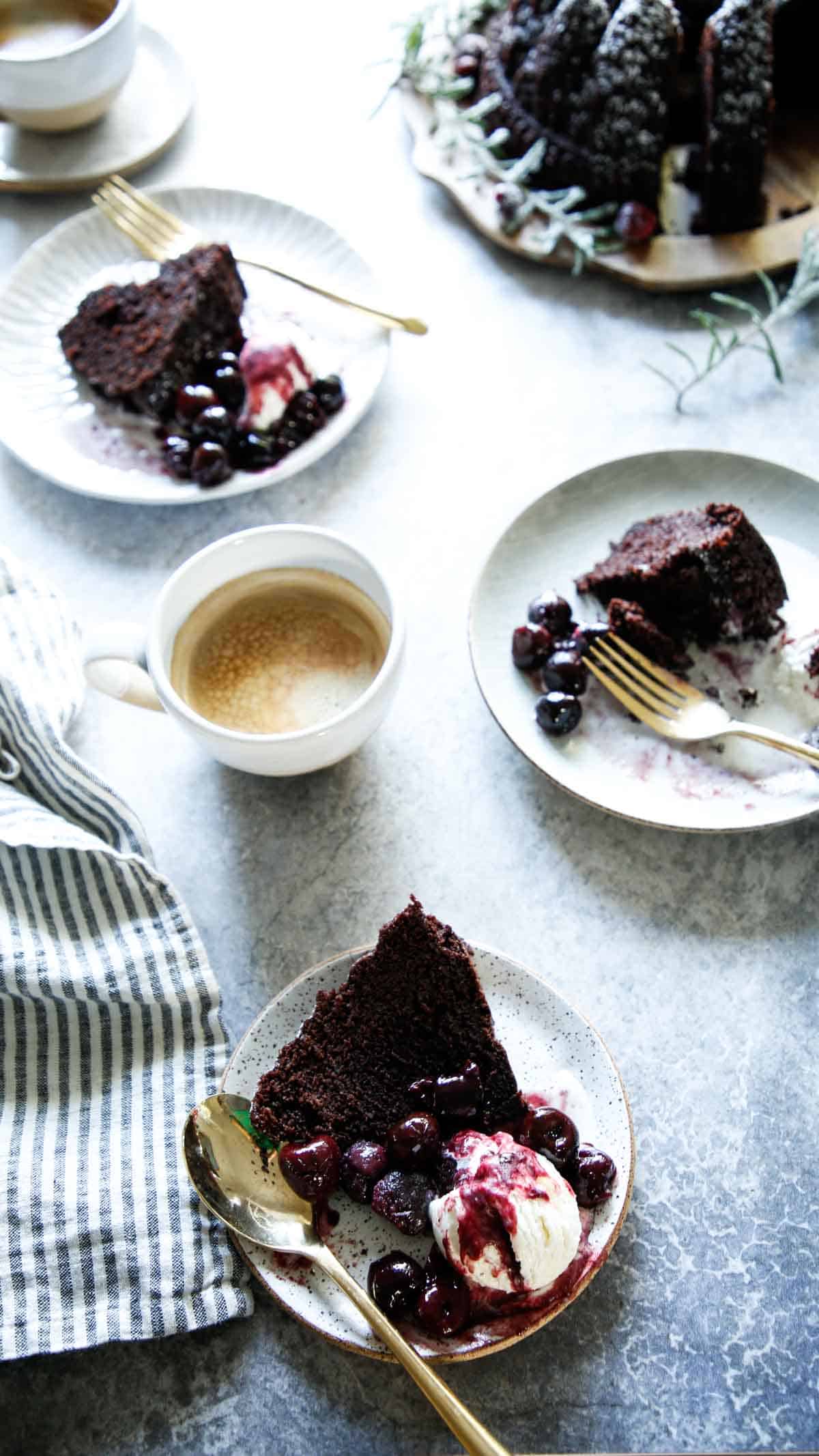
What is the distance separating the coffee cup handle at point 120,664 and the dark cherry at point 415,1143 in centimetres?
53

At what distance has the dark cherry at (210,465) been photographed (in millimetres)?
1651

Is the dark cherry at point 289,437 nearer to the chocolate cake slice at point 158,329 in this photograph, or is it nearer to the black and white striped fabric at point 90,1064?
the chocolate cake slice at point 158,329

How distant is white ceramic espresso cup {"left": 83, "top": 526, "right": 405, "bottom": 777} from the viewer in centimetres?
131

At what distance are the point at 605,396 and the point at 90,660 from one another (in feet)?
3.03

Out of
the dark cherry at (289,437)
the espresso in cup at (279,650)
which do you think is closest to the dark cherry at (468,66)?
the dark cherry at (289,437)

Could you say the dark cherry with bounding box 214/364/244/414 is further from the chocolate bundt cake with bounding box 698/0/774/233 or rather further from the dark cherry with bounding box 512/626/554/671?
the chocolate bundt cake with bounding box 698/0/774/233

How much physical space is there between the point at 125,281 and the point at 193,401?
344 mm

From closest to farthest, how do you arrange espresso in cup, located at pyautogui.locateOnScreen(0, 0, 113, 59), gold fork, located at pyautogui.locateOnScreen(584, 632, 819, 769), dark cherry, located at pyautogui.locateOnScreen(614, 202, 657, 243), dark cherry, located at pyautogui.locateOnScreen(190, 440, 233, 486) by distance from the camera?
gold fork, located at pyautogui.locateOnScreen(584, 632, 819, 769)
dark cherry, located at pyautogui.locateOnScreen(190, 440, 233, 486)
dark cherry, located at pyautogui.locateOnScreen(614, 202, 657, 243)
espresso in cup, located at pyautogui.locateOnScreen(0, 0, 113, 59)

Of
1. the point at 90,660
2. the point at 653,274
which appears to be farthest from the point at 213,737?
the point at 653,274

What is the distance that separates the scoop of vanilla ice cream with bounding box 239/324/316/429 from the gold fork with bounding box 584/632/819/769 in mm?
580

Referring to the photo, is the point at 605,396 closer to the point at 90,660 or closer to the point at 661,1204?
the point at 90,660

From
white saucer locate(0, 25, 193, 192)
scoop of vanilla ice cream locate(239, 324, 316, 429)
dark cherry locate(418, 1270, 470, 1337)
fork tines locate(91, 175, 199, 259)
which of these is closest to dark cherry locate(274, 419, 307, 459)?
scoop of vanilla ice cream locate(239, 324, 316, 429)

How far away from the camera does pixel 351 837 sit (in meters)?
1.45

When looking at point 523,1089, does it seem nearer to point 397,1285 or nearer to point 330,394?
point 397,1285
